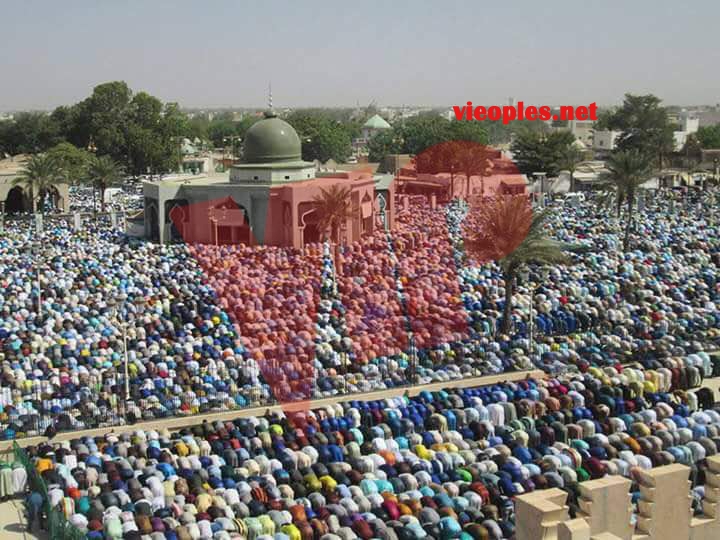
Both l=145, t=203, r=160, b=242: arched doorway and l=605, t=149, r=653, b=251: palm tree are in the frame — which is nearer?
l=605, t=149, r=653, b=251: palm tree

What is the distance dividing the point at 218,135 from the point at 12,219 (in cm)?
7861

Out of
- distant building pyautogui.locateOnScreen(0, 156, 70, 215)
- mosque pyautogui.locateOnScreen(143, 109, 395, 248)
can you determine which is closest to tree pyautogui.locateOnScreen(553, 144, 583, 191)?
mosque pyautogui.locateOnScreen(143, 109, 395, 248)

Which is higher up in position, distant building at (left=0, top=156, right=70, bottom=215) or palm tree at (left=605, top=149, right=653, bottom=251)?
palm tree at (left=605, top=149, right=653, bottom=251)

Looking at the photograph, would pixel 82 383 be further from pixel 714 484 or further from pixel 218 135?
pixel 218 135

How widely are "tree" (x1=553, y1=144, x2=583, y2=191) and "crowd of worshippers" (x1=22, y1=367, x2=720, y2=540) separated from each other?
41679 millimetres

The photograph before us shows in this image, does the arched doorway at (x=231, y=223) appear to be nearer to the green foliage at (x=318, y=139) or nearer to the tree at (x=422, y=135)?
the tree at (x=422, y=135)

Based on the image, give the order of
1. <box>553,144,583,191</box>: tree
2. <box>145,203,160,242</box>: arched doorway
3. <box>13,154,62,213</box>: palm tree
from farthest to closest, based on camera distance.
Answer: <box>553,144,583,191</box>: tree
<box>13,154,62,213</box>: palm tree
<box>145,203,160,242</box>: arched doorway

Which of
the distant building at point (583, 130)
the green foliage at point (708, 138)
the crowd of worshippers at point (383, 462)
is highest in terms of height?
the distant building at point (583, 130)

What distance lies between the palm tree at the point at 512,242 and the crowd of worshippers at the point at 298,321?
1254 millimetres

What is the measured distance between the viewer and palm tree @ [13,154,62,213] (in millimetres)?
47406

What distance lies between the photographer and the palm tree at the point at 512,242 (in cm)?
2523

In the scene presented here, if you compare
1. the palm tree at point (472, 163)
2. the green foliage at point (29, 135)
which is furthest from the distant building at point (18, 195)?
the palm tree at point (472, 163)

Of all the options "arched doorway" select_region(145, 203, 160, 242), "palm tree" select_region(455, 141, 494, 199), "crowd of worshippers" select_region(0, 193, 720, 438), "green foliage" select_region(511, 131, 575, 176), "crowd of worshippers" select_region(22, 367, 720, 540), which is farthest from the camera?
"green foliage" select_region(511, 131, 575, 176)

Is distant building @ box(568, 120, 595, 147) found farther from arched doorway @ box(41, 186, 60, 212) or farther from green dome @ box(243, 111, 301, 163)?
arched doorway @ box(41, 186, 60, 212)
